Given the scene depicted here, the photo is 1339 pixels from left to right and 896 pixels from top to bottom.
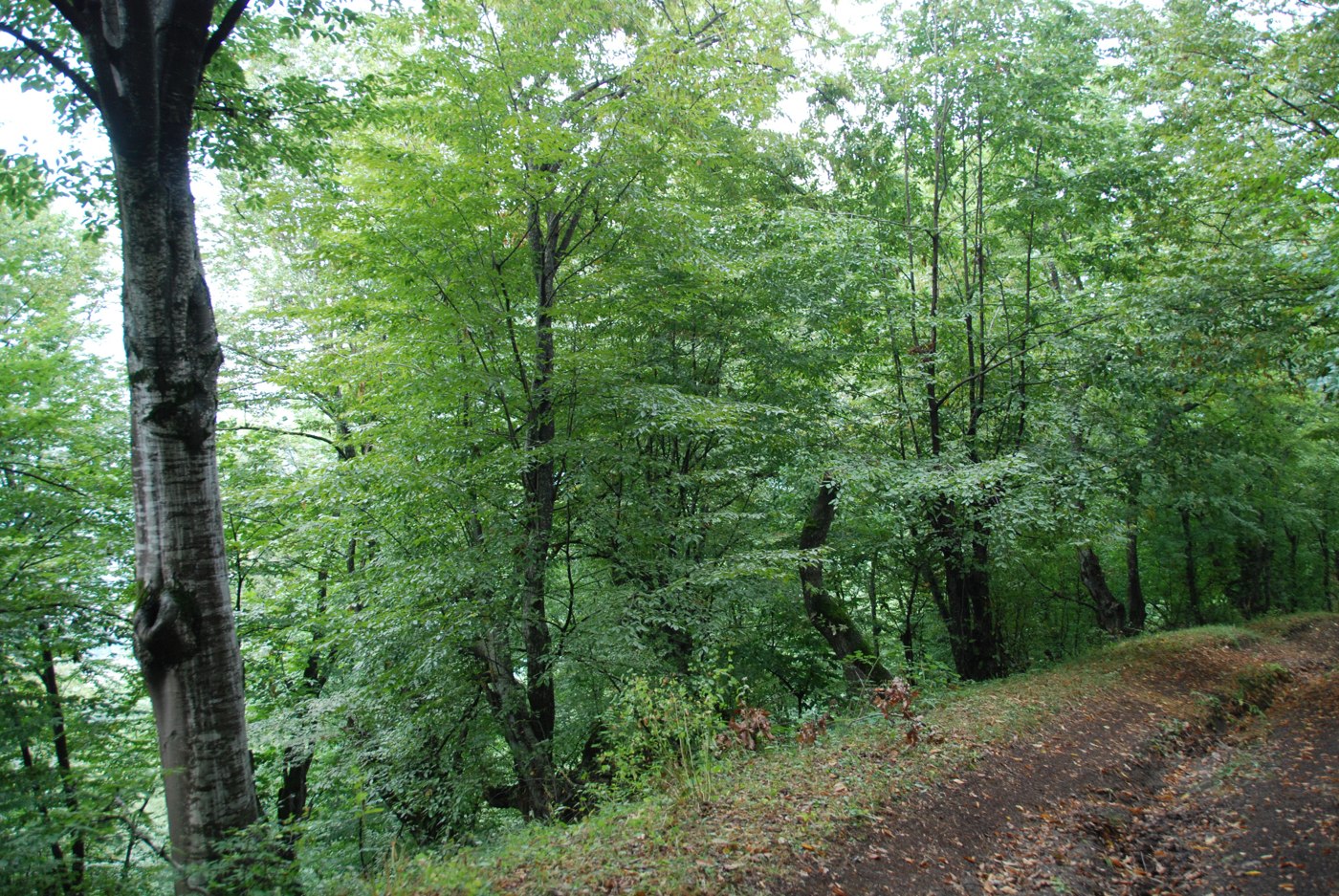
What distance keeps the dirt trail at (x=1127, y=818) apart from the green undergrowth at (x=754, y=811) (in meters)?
0.17

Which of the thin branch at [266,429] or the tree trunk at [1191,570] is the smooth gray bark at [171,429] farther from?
the tree trunk at [1191,570]

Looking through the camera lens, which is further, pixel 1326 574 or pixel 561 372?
pixel 1326 574

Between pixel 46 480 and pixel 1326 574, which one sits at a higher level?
pixel 46 480

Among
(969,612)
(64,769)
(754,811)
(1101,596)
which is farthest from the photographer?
(1101,596)

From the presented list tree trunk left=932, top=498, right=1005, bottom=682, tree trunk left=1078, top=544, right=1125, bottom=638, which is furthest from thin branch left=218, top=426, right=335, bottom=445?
tree trunk left=1078, top=544, right=1125, bottom=638

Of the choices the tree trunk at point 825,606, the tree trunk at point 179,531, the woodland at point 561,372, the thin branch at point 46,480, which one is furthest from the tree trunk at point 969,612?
the thin branch at point 46,480

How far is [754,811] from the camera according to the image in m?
4.74

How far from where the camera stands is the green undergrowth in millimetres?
3904

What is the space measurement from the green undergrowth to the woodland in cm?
65

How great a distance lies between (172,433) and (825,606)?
366 inches

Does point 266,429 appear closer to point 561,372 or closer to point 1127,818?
point 561,372

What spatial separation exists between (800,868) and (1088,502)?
7.74 meters

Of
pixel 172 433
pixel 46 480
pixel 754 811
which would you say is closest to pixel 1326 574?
pixel 754 811

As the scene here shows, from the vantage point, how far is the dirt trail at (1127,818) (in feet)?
14.1
